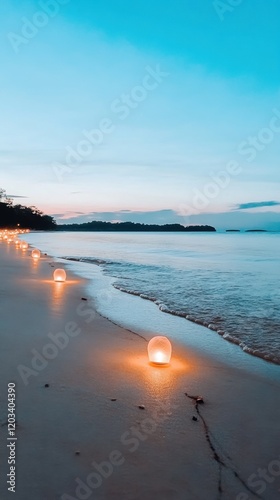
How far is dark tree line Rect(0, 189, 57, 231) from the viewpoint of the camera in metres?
109

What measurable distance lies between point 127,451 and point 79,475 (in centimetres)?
52

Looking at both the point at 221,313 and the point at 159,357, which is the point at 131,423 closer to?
the point at 159,357

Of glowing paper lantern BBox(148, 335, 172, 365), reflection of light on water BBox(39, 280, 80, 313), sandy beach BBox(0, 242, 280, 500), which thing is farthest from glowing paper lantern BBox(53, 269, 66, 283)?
glowing paper lantern BBox(148, 335, 172, 365)

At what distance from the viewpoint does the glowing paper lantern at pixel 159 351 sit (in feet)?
19.1

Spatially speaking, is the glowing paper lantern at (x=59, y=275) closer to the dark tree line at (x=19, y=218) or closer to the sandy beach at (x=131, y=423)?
the sandy beach at (x=131, y=423)

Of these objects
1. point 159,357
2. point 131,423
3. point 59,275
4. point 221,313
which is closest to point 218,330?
point 221,313

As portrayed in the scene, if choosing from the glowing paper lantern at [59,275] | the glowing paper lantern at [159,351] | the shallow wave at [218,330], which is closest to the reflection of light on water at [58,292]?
the glowing paper lantern at [59,275]

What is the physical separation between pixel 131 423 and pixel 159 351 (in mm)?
1833

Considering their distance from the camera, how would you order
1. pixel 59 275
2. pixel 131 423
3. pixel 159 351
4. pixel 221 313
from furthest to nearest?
pixel 59 275 → pixel 221 313 → pixel 159 351 → pixel 131 423

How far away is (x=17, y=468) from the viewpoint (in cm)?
317

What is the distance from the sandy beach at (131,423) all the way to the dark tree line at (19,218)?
106134 mm

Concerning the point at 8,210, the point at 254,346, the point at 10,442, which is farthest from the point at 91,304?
the point at 8,210

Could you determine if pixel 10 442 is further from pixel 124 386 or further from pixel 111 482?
pixel 124 386

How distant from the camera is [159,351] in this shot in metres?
5.83
